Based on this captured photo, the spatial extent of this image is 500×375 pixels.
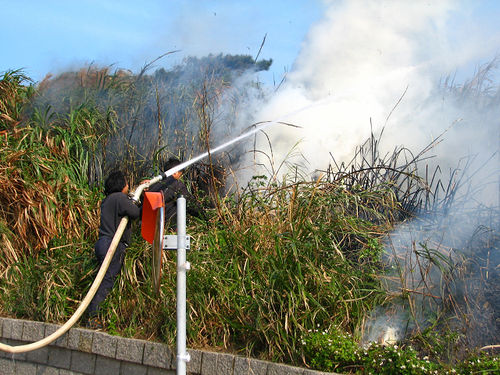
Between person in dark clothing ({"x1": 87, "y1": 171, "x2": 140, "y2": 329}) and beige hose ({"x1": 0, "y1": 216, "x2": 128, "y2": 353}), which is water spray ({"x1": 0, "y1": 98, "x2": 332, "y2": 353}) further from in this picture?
person in dark clothing ({"x1": 87, "y1": 171, "x2": 140, "y2": 329})

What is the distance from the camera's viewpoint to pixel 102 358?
5.17 m

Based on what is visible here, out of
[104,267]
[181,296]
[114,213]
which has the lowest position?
[181,296]

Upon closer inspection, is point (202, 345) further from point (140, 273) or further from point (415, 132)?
point (415, 132)

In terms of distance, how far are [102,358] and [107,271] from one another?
79 cm

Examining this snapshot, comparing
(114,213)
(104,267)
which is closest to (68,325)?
(104,267)

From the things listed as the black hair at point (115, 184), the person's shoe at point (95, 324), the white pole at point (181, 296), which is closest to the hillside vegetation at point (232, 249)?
the person's shoe at point (95, 324)

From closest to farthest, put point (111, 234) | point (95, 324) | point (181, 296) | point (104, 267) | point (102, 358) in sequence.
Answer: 1. point (181, 296)
2. point (104, 267)
3. point (102, 358)
4. point (95, 324)
5. point (111, 234)

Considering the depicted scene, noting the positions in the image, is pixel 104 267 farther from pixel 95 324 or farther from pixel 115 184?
pixel 115 184

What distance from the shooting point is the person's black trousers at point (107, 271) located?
17.9 ft

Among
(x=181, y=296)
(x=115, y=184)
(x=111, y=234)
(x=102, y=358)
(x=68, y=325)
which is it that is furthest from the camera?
(x=115, y=184)

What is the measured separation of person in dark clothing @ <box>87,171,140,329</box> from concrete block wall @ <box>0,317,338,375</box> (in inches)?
11.1

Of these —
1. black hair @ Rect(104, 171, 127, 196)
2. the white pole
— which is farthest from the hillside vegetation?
the white pole

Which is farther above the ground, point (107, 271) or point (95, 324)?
point (107, 271)

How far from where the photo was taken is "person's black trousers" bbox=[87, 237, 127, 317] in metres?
5.47
